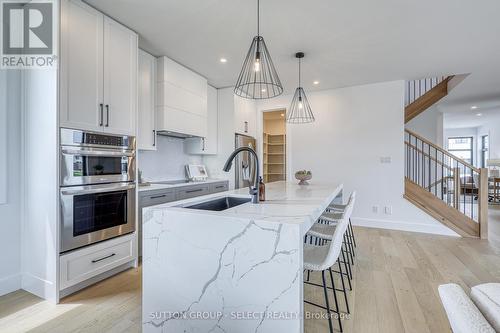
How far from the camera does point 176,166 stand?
164 inches

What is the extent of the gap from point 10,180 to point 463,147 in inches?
536

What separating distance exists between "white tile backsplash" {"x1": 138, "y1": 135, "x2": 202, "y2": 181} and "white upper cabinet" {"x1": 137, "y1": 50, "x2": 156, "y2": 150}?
366 mm

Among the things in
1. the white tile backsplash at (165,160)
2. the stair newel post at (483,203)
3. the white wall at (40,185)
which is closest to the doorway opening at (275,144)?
the white tile backsplash at (165,160)

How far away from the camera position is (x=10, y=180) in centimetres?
220

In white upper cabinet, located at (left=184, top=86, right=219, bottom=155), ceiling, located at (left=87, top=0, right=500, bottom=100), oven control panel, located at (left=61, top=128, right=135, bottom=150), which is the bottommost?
oven control panel, located at (left=61, top=128, right=135, bottom=150)

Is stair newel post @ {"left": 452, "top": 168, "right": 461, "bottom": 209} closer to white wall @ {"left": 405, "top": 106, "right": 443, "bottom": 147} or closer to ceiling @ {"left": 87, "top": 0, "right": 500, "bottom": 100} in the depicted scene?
ceiling @ {"left": 87, "top": 0, "right": 500, "bottom": 100}

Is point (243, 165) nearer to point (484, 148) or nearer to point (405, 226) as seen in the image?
point (405, 226)

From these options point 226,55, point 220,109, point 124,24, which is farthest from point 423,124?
point 124,24

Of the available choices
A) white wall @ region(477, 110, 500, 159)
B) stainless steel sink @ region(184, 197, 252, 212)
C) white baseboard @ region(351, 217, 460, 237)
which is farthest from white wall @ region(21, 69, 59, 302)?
white wall @ region(477, 110, 500, 159)

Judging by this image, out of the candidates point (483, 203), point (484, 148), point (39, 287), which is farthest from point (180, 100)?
point (484, 148)

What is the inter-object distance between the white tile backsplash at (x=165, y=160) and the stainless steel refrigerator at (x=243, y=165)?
853 millimetres

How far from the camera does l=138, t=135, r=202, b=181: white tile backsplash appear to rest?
3576mm

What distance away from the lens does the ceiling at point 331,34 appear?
2.30 meters

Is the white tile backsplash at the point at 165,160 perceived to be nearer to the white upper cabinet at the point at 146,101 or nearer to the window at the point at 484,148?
the white upper cabinet at the point at 146,101
